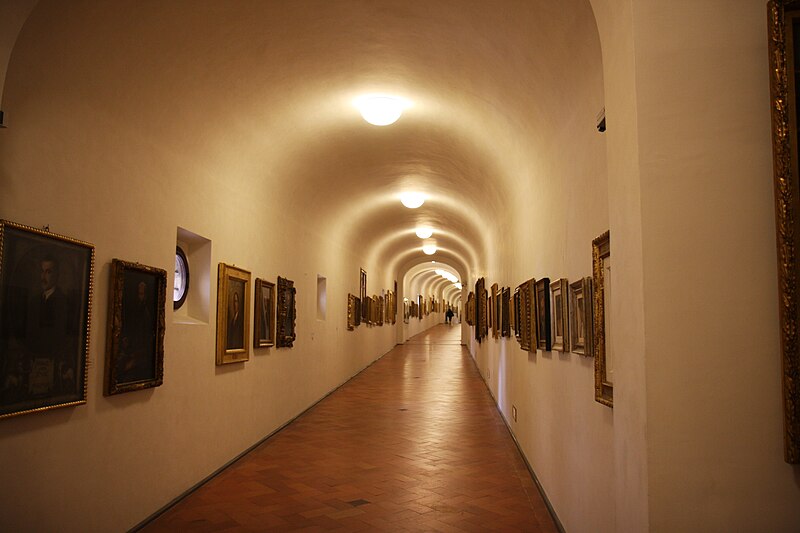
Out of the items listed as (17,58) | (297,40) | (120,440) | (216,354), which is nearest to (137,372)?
(120,440)

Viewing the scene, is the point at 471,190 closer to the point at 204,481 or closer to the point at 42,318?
the point at 204,481

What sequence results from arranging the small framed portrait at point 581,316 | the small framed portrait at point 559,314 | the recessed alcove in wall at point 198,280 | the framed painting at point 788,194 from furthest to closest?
the recessed alcove in wall at point 198,280, the small framed portrait at point 559,314, the small framed portrait at point 581,316, the framed painting at point 788,194

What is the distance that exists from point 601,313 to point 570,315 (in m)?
1.09

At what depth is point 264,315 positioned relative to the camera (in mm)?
9281

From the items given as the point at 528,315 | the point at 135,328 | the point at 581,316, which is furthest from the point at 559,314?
the point at 135,328

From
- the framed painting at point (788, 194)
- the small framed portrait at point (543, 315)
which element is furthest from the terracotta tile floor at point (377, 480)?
the framed painting at point (788, 194)

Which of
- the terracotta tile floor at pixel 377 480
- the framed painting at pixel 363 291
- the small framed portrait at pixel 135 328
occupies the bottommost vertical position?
the terracotta tile floor at pixel 377 480

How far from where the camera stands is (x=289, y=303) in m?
10.6

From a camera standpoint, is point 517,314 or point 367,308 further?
point 367,308

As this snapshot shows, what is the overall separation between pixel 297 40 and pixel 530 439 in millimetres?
5036

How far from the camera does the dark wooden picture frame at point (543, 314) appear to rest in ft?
19.6

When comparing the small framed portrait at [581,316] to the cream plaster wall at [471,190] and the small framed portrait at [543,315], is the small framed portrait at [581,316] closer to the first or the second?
the cream plaster wall at [471,190]

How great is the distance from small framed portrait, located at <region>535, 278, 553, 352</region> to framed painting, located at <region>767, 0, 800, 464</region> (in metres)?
3.68

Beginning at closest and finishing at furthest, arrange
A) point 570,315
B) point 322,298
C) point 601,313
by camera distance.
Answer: point 601,313, point 570,315, point 322,298
